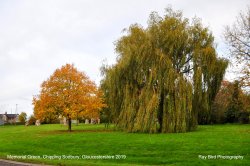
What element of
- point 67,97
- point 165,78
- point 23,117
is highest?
point 165,78

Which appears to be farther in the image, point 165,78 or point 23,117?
point 23,117

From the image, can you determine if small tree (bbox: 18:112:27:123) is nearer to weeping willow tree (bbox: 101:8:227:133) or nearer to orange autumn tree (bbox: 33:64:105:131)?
orange autumn tree (bbox: 33:64:105:131)

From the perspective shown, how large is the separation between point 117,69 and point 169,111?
242 inches

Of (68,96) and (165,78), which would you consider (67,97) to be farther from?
(165,78)

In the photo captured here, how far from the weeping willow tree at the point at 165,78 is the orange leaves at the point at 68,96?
7.30 meters

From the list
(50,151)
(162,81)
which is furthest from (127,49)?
(50,151)

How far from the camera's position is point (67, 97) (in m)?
41.2

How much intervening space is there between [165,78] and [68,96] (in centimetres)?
1414

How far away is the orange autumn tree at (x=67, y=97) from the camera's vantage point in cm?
4038

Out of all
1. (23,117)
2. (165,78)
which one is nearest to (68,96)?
(165,78)

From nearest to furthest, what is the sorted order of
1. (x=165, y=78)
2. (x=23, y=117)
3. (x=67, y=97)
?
(x=165, y=78), (x=67, y=97), (x=23, y=117)

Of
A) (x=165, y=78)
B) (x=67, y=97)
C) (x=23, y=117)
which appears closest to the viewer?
(x=165, y=78)

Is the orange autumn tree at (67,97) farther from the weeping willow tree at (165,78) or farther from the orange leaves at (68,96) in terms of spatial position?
the weeping willow tree at (165,78)

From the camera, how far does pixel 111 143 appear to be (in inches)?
907
